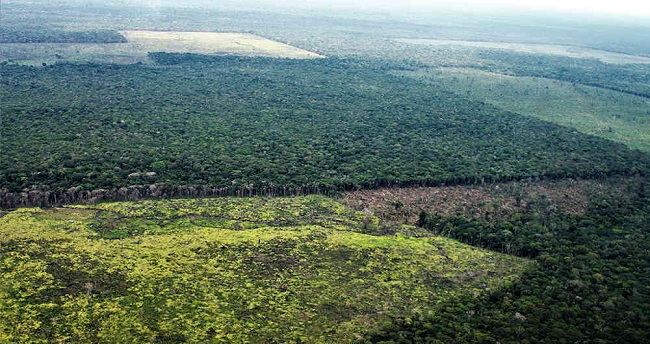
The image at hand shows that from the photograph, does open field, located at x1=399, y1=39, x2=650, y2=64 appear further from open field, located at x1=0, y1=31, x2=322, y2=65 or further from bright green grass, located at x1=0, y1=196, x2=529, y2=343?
bright green grass, located at x1=0, y1=196, x2=529, y2=343

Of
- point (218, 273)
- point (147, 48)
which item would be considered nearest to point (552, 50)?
point (147, 48)

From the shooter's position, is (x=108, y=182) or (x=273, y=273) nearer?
(x=273, y=273)

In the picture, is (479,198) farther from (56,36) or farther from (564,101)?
(56,36)

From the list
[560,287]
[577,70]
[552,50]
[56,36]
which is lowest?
[560,287]

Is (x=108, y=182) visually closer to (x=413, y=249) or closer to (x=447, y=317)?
(x=413, y=249)

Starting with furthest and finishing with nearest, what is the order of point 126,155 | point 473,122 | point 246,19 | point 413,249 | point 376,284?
point 246,19 < point 473,122 < point 126,155 < point 413,249 < point 376,284

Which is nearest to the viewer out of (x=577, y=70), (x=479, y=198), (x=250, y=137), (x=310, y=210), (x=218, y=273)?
(x=218, y=273)

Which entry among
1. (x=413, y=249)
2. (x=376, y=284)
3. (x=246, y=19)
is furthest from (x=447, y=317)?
(x=246, y=19)

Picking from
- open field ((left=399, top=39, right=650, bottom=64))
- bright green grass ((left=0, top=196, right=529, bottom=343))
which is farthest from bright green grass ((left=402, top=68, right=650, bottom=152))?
open field ((left=399, top=39, right=650, bottom=64))

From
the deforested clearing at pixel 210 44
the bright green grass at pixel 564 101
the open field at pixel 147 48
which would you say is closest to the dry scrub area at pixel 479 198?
the bright green grass at pixel 564 101
